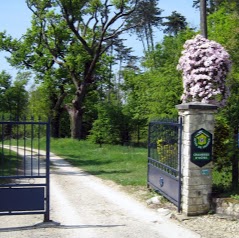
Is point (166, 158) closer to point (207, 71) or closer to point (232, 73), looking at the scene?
point (207, 71)

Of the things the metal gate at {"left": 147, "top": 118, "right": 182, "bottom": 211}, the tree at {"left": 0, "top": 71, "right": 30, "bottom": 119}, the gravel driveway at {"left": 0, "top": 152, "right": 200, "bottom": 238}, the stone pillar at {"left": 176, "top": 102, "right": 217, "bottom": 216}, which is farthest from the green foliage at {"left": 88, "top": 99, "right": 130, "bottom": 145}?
the stone pillar at {"left": 176, "top": 102, "right": 217, "bottom": 216}

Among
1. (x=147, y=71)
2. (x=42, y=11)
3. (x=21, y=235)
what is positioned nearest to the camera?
(x=21, y=235)

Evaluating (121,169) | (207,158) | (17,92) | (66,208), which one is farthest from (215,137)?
(17,92)

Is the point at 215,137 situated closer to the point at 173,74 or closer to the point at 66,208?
the point at 66,208

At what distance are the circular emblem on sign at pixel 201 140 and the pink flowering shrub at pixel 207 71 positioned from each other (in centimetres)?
418

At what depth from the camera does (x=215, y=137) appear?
32.2 ft

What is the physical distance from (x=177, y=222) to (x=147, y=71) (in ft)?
69.4

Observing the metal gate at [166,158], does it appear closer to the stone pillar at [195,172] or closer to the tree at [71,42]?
the stone pillar at [195,172]

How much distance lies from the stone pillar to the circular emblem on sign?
0.13 metres

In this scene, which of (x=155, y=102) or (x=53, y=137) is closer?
(x=155, y=102)

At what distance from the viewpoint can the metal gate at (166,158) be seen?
937cm

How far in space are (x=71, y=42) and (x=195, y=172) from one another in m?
30.8

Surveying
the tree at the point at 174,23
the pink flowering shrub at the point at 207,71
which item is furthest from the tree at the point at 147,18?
the pink flowering shrub at the point at 207,71

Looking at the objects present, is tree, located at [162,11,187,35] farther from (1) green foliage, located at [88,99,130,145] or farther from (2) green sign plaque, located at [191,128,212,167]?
(2) green sign plaque, located at [191,128,212,167]
